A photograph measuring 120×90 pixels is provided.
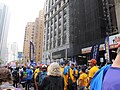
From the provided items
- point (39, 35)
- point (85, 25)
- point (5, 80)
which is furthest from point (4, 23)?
point (5, 80)

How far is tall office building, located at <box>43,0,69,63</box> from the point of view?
54.7m

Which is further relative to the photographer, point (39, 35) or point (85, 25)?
point (39, 35)

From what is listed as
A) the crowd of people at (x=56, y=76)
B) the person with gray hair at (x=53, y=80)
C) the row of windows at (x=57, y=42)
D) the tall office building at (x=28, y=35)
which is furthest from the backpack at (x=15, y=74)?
the tall office building at (x=28, y=35)

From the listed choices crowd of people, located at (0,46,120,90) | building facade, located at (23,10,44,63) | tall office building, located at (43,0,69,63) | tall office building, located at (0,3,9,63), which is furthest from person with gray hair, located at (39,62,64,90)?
tall office building, located at (0,3,9,63)

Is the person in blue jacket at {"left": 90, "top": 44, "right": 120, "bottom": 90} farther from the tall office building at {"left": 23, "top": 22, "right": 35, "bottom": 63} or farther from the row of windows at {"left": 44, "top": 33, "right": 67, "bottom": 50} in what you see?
the tall office building at {"left": 23, "top": 22, "right": 35, "bottom": 63}

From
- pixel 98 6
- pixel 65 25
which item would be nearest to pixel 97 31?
pixel 98 6

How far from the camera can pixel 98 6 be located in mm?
36188

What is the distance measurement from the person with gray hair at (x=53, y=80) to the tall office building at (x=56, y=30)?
4577cm

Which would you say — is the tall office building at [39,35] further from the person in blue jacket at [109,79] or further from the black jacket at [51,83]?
the person in blue jacket at [109,79]

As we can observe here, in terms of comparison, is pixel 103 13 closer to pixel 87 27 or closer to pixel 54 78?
pixel 87 27

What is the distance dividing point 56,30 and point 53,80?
60.0 m

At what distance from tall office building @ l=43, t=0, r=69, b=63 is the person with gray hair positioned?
4577cm

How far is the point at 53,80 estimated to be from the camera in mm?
4559

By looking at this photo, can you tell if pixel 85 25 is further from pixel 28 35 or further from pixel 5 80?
pixel 28 35
